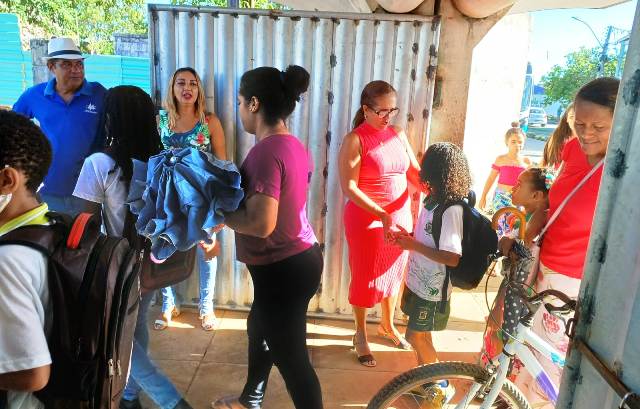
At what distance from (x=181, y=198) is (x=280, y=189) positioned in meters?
0.45

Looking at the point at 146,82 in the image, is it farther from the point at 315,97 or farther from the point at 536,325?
the point at 536,325

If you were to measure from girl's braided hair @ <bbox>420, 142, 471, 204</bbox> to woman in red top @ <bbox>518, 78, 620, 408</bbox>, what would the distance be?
42cm

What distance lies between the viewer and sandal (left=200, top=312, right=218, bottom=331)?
3.71m

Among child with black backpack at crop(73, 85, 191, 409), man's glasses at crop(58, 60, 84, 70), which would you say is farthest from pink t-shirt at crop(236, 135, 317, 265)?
man's glasses at crop(58, 60, 84, 70)

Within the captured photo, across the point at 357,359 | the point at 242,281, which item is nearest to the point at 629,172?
the point at 357,359

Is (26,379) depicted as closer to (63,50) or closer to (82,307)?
(82,307)

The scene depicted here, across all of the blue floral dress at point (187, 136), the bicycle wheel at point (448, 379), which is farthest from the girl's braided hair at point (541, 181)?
the blue floral dress at point (187, 136)

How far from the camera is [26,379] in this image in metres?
1.22

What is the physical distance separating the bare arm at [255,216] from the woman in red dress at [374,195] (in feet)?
3.92

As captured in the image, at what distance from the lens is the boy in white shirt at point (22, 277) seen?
1.17m

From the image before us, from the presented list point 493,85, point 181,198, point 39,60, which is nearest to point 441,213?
point 181,198

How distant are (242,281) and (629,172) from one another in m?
3.36

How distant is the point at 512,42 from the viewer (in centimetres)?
416

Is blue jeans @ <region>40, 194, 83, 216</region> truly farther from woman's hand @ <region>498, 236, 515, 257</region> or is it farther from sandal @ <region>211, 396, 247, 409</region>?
woman's hand @ <region>498, 236, 515, 257</region>
